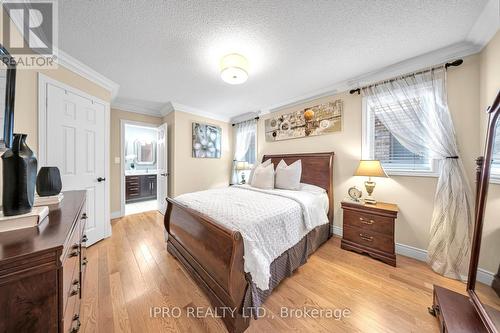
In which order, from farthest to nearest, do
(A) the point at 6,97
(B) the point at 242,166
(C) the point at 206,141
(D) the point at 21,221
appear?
1. (C) the point at 206,141
2. (B) the point at 242,166
3. (A) the point at 6,97
4. (D) the point at 21,221

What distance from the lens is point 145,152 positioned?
5961 millimetres

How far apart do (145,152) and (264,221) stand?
5.89 metres

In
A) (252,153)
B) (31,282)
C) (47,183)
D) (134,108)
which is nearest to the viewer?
(31,282)

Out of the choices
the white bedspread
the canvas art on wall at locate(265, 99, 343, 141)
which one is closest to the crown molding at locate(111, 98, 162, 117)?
the canvas art on wall at locate(265, 99, 343, 141)

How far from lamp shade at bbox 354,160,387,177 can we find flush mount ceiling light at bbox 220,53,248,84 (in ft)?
6.33

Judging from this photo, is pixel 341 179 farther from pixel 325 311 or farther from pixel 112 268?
pixel 112 268

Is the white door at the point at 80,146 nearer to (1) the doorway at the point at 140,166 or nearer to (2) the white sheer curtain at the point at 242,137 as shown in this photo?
(1) the doorway at the point at 140,166

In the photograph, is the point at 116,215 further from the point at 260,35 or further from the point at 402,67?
the point at 402,67

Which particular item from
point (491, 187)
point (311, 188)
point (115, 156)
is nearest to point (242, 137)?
point (311, 188)

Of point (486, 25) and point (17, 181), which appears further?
point (486, 25)

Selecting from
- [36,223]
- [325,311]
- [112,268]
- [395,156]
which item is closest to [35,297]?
[36,223]

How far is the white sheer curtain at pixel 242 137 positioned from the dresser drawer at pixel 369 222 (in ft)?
9.06

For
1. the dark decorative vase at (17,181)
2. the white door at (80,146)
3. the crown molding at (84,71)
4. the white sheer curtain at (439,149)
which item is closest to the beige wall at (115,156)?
the crown molding at (84,71)

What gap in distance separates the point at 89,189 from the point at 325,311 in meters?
3.25
